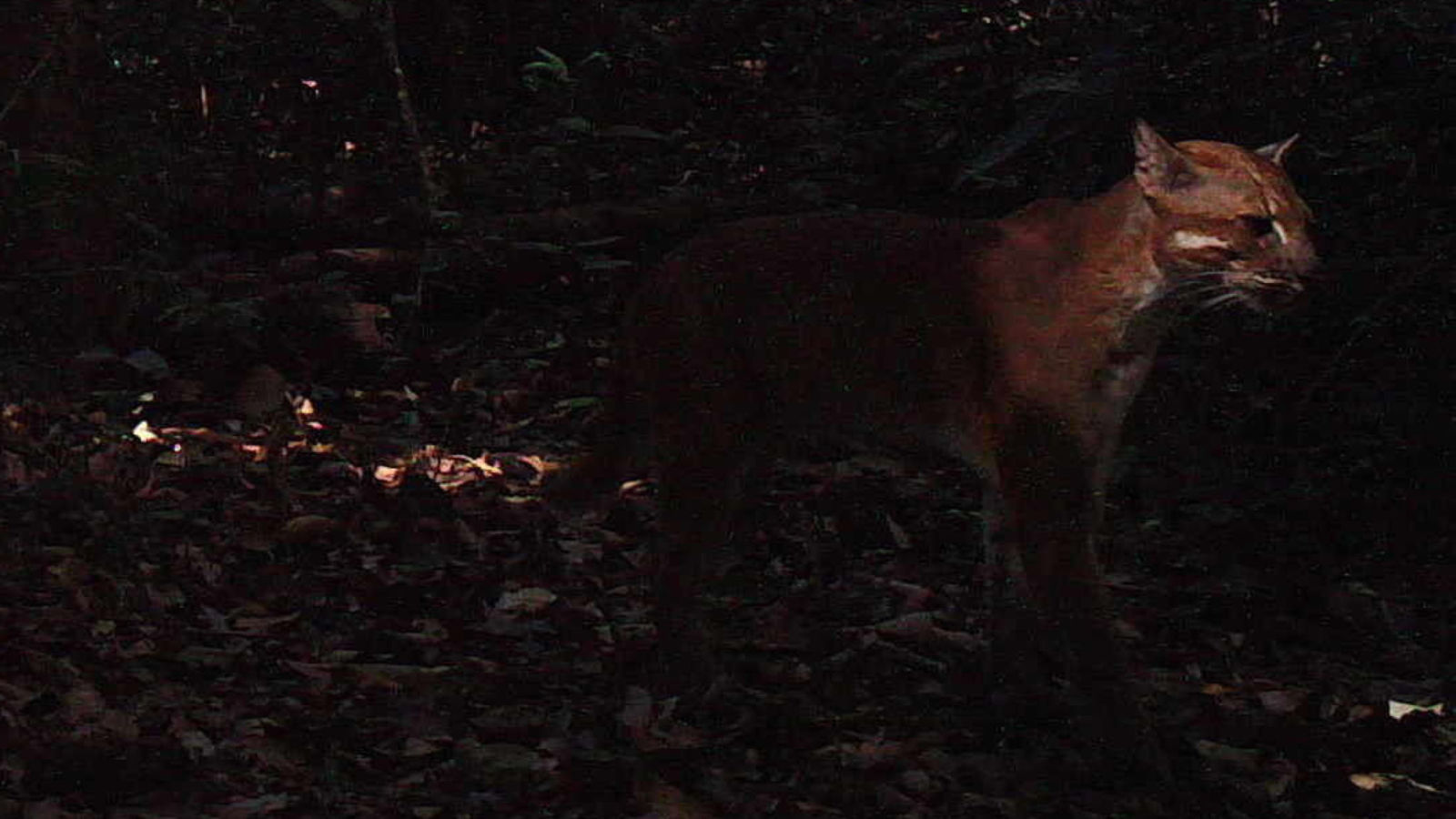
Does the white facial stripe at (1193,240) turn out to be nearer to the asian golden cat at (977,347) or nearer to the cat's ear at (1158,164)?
the asian golden cat at (977,347)

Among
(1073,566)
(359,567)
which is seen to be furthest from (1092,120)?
(359,567)

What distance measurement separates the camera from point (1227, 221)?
4.87 metres

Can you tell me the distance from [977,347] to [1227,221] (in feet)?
2.26

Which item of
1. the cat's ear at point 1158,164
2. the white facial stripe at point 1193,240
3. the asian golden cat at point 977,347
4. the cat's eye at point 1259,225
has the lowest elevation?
the asian golden cat at point 977,347

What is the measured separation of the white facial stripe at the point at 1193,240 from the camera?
4.89 metres

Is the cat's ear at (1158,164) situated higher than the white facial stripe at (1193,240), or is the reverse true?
the cat's ear at (1158,164)

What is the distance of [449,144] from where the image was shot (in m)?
10.3

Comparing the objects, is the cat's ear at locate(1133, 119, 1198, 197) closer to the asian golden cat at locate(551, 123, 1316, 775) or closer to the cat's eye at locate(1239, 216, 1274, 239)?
the asian golden cat at locate(551, 123, 1316, 775)

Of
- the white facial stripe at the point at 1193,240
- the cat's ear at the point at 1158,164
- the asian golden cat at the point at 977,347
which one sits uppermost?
the cat's ear at the point at 1158,164

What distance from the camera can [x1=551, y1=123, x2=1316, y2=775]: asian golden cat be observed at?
4957mm

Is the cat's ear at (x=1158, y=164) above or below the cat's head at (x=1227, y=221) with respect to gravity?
above

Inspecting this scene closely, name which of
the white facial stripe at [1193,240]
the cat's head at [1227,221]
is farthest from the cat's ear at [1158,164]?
the white facial stripe at [1193,240]

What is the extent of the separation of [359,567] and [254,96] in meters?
4.69

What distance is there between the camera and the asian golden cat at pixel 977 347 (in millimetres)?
4957
